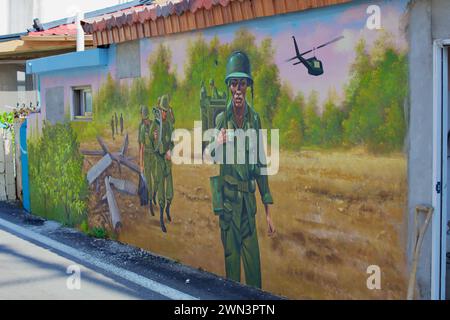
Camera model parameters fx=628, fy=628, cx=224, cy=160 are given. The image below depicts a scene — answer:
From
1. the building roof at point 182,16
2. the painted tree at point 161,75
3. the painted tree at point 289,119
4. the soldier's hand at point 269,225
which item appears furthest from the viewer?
the painted tree at point 161,75

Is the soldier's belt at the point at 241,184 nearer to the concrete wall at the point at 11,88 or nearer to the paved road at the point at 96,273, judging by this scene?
the paved road at the point at 96,273

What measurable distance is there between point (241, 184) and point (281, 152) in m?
0.74

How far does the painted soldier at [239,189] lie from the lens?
6.64 m

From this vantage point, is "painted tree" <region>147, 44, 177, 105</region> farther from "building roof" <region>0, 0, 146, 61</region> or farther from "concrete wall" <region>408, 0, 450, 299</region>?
"building roof" <region>0, 0, 146, 61</region>

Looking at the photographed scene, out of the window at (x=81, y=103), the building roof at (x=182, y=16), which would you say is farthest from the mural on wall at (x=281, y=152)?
the window at (x=81, y=103)

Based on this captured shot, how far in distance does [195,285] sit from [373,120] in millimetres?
2797

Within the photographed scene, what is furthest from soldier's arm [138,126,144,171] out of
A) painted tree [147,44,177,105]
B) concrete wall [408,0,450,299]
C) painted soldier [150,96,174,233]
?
concrete wall [408,0,450,299]

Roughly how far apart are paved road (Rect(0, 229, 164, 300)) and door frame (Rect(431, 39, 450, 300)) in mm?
2855

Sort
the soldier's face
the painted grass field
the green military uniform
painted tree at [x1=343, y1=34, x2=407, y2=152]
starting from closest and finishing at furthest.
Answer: painted tree at [x1=343, y1=34, x2=407, y2=152] < the painted grass field < the soldier's face < the green military uniform

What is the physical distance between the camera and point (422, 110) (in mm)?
4984

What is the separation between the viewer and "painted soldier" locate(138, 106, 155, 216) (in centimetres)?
830

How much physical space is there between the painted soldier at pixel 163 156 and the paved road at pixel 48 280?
1.26 metres

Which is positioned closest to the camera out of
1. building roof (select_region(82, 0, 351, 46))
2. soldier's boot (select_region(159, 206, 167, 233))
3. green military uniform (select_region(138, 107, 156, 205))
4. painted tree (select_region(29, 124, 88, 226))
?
building roof (select_region(82, 0, 351, 46))
